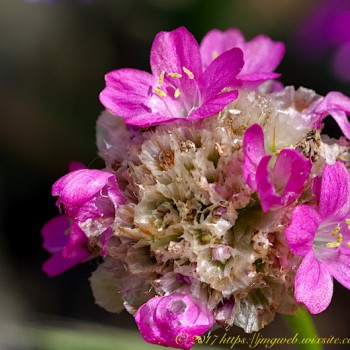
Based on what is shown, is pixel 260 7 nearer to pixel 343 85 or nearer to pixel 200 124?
pixel 343 85

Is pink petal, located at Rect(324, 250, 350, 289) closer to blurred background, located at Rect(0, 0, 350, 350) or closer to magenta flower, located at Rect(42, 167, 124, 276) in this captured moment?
magenta flower, located at Rect(42, 167, 124, 276)

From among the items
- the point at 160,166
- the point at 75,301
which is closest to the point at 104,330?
the point at 160,166

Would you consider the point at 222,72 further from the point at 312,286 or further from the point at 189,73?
the point at 312,286

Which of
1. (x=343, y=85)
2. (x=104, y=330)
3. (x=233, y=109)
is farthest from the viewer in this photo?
(x=343, y=85)

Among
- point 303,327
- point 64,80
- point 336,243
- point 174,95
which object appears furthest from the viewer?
point 64,80

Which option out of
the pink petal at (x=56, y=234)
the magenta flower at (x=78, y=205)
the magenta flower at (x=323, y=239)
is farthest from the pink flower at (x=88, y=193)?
the magenta flower at (x=323, y=239)

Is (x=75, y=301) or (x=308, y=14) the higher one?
(x=308, y=14)

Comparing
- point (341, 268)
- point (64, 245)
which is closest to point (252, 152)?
point (341, 268)
